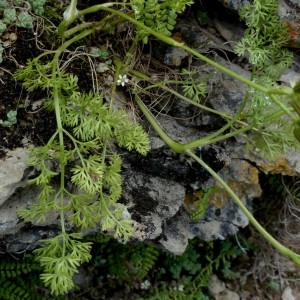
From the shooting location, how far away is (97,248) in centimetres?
536

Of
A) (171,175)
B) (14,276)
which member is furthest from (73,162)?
(14,276)

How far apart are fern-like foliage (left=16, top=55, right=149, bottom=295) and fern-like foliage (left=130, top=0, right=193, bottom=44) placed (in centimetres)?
59

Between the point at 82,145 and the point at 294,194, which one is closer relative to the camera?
the point at 82,145

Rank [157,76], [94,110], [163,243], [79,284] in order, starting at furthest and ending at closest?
[79,284]
[163,243]
[157,76]
[94,110]

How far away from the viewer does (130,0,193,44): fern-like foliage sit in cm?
329

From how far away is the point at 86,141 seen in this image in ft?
12.0

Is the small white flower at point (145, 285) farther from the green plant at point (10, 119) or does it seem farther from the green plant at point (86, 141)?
the green plant at point (10, 119)

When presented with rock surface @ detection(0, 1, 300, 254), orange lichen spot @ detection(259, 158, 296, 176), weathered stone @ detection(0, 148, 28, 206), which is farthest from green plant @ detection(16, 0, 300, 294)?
orange lichen spot @ detection(259, 158, 296, 176)

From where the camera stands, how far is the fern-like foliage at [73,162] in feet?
10.9

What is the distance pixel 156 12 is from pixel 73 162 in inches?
47.4

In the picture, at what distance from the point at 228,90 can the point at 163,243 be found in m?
1.42

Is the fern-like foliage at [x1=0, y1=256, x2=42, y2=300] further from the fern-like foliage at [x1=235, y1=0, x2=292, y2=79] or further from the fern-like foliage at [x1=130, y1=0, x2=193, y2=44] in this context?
the fern-like foliage at [x1=235, y1=0, x2=292, y2=79]

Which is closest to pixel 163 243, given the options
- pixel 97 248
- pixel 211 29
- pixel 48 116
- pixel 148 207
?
pixel 148 207

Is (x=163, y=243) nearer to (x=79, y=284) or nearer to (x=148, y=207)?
(x=148, y=207)
